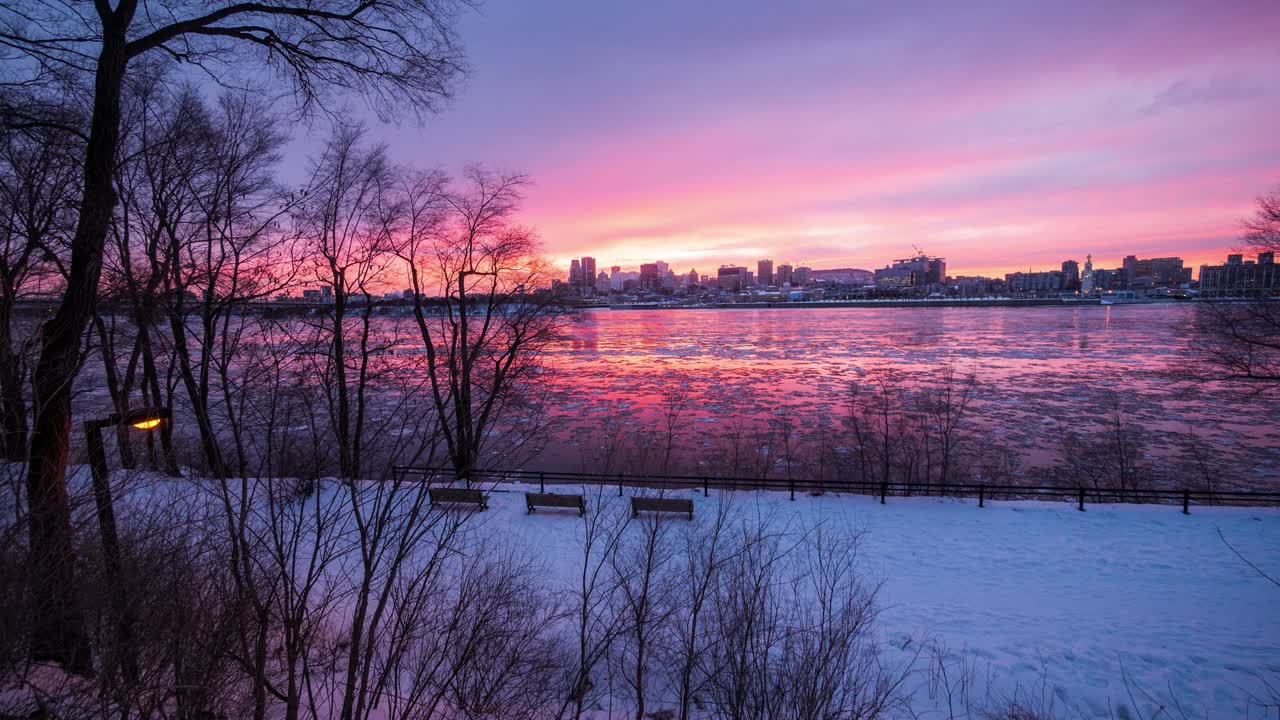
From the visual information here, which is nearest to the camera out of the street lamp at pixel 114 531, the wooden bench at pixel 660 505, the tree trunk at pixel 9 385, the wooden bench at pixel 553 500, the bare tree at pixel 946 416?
the street lamp at pixel 114 531

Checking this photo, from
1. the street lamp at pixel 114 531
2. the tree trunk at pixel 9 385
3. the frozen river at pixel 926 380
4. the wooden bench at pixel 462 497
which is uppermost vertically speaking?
the tree trunk at pixel 9 385

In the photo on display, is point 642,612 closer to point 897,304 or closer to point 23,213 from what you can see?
point 23,213

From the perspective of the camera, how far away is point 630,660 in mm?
7562

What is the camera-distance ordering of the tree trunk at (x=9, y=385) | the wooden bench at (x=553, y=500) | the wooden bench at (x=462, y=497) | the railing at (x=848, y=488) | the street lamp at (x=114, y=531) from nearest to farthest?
the street lamp at (x=114, y=531)
the tree trunk at (x=9, y=385)
the wooden bench at (x=462, y=497)
the wooden bench at (x=553, y=500)
the railing at (x=848, y=488)

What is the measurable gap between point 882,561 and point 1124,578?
146 inches

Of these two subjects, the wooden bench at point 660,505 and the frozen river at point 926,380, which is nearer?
the wooden bench at point 660,505

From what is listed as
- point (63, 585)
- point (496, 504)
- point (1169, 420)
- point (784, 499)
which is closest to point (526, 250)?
point (496, 504)

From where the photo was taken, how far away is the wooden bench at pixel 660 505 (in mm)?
11656

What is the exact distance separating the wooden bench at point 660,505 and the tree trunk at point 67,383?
832 centimetres

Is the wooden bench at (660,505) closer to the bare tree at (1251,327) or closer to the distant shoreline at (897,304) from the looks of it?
the bare tree at (1251,327)

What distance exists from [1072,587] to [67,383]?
13112 millimetres

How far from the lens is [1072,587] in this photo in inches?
363

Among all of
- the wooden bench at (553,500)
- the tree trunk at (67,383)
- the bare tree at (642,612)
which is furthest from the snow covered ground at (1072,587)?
the tree trunk at (67,383)

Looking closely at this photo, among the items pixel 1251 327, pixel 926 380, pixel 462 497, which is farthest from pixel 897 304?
pixel 462 497
